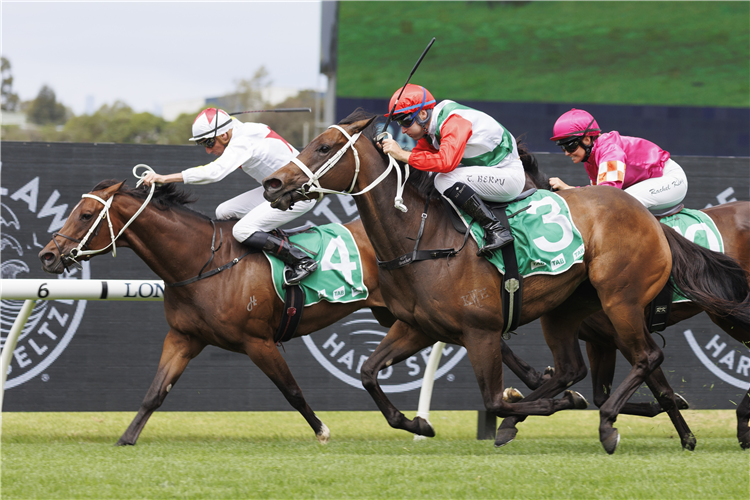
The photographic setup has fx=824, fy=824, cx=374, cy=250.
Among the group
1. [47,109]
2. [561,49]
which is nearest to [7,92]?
[47,109]

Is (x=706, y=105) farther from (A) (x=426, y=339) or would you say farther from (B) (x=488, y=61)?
(A) (x=426, y=339)

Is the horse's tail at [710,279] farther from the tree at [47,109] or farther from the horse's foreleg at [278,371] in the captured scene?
→ the tree at [47,109]

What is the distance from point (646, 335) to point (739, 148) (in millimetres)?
16269

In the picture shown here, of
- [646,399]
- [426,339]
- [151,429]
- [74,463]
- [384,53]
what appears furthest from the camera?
[384,53]

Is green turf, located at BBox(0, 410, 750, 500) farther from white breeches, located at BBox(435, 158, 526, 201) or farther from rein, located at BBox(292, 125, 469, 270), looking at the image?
white breeches, located at BBox(435, 158, 526, 201)

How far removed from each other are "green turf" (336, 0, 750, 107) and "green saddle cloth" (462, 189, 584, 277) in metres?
14.2

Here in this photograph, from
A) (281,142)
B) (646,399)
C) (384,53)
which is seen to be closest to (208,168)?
(281,142)

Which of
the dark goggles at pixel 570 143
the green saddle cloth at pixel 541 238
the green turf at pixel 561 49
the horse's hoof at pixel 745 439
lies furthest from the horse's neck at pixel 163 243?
the green turf at pixel 561 49

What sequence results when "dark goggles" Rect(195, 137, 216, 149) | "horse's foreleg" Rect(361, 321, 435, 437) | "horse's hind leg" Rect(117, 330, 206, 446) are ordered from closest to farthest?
"horse's foreleg" Rect(361, 321, 435, 437), "horse's hind leg" Rect(117, 330, 206, 446), "dark goggles" Rect(195, 137, 216, 149)

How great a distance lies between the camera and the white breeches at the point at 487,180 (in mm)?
4262

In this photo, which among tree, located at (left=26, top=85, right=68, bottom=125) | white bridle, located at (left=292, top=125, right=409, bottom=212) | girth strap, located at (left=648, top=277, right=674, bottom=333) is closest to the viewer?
white bridle, located at (left=292, top=125, right=409, bottom=212)

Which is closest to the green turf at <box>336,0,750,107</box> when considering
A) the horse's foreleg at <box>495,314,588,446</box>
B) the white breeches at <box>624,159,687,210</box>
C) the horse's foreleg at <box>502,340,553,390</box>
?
the white breeches at <box>624,159,687,210</box>

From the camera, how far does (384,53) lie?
18.4 meters

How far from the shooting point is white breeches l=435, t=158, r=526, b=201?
14.0 ft
